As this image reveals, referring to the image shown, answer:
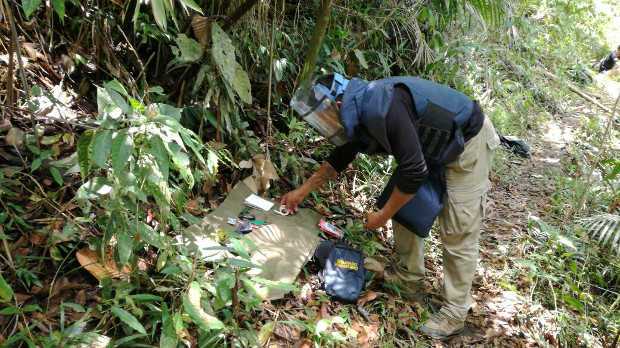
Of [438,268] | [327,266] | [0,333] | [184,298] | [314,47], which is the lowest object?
[438,268]

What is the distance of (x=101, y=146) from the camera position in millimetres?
1762

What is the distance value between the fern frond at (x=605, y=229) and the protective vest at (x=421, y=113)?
→ 6.25 feet

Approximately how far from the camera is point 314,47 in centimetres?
353

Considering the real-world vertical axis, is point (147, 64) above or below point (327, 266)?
above

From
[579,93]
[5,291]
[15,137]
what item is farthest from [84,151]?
[579,93]

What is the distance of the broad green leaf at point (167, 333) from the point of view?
2008mm

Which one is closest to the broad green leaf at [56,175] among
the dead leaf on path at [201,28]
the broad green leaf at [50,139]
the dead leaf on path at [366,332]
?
the broad green leaf at [50,139]

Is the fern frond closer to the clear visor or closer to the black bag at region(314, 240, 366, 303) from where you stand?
the black bag at region(314, 240, 366, 303)

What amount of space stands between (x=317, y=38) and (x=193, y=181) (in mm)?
1752

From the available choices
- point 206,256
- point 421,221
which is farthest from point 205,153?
point 421,221

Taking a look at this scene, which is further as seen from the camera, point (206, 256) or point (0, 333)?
point (206, 256)

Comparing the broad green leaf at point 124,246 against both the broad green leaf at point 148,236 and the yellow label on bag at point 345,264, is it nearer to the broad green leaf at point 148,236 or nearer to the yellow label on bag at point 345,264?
the broad green leaf at point 148,236

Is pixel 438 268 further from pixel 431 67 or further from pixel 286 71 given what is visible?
pixel 431 67

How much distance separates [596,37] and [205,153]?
11.6 metres
